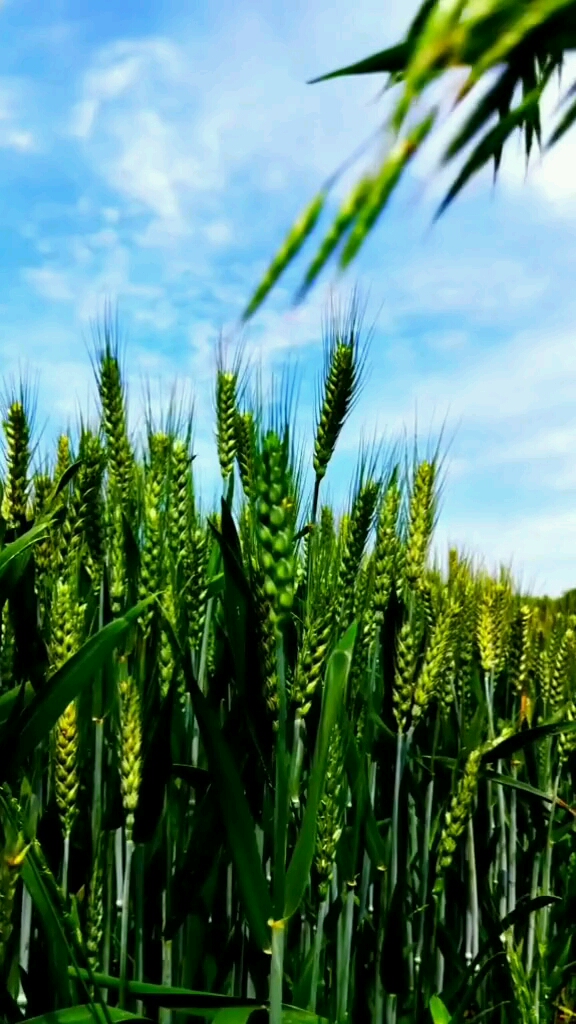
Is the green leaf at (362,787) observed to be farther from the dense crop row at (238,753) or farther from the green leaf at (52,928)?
the green leaf at (52,928)

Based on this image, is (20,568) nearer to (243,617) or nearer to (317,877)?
(243,617)

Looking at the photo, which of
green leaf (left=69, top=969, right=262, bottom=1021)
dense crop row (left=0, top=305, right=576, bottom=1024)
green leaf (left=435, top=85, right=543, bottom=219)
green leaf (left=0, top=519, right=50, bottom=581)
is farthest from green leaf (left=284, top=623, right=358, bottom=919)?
green leaf (left=435, top=85, right=543, bottom=219)

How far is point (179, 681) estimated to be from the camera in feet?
5.27

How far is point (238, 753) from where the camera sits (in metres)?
1.40

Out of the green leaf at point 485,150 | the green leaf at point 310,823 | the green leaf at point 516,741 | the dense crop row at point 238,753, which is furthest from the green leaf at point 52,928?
the green leaf at point 485,150

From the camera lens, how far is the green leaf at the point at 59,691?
1.28 m

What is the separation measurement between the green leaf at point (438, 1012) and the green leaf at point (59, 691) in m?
0.74

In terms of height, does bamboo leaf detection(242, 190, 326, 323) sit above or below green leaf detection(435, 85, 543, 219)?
below

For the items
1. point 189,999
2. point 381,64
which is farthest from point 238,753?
point 381,64

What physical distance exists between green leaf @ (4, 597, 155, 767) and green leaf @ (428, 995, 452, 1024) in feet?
2.43

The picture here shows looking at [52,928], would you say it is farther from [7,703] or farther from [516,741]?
[516,741]

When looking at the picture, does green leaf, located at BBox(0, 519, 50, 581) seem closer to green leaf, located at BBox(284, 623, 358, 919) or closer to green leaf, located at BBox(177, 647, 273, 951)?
green leaf, located at BBox(177, 647, 273, 951)

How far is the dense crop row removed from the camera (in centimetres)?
118

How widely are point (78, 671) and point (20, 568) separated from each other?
264 millimetres
